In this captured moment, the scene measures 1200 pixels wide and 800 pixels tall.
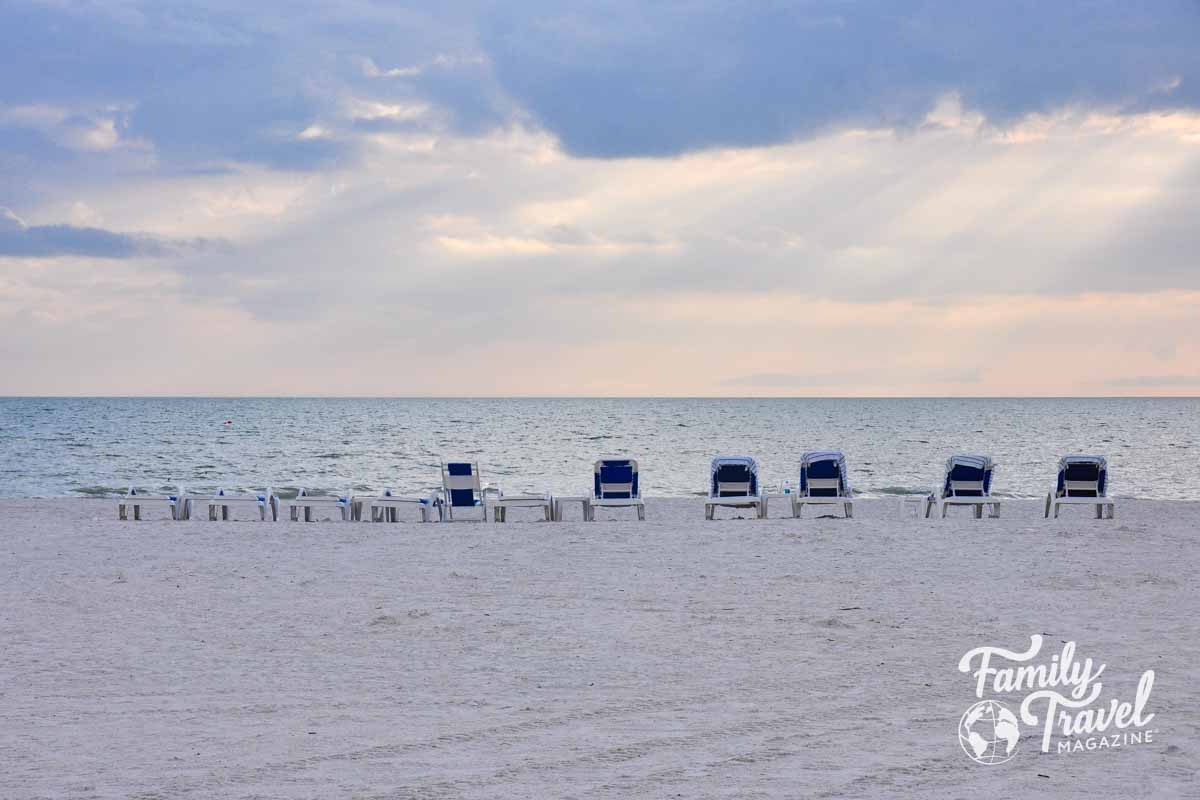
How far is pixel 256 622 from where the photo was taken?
25.0ft

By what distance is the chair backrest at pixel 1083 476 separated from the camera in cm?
1410

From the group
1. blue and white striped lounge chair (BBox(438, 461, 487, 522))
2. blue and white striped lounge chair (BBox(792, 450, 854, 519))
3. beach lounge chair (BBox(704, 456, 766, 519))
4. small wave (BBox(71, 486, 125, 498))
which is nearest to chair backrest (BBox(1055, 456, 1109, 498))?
blue and white striped lounge chair (BBox(792, 450, 854, 519))

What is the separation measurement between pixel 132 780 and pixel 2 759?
0.69 meters

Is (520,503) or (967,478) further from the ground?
(967,478)

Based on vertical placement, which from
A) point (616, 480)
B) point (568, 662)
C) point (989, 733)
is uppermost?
point (616, 480)

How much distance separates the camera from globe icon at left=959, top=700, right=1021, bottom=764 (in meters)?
4.81

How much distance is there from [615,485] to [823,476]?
2.56 metres

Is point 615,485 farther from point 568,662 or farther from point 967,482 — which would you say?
point 568,662

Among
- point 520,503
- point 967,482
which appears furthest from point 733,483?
point 967,482

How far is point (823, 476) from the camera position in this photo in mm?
14062

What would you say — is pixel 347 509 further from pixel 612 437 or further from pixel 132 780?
pixel 612 437

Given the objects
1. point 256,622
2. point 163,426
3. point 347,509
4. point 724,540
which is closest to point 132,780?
point 256,622

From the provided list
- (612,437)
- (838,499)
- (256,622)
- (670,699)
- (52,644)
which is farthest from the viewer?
(612,437)

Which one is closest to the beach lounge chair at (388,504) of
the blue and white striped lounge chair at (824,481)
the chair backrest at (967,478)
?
the blue and white striped lounge chair at (824,481)
